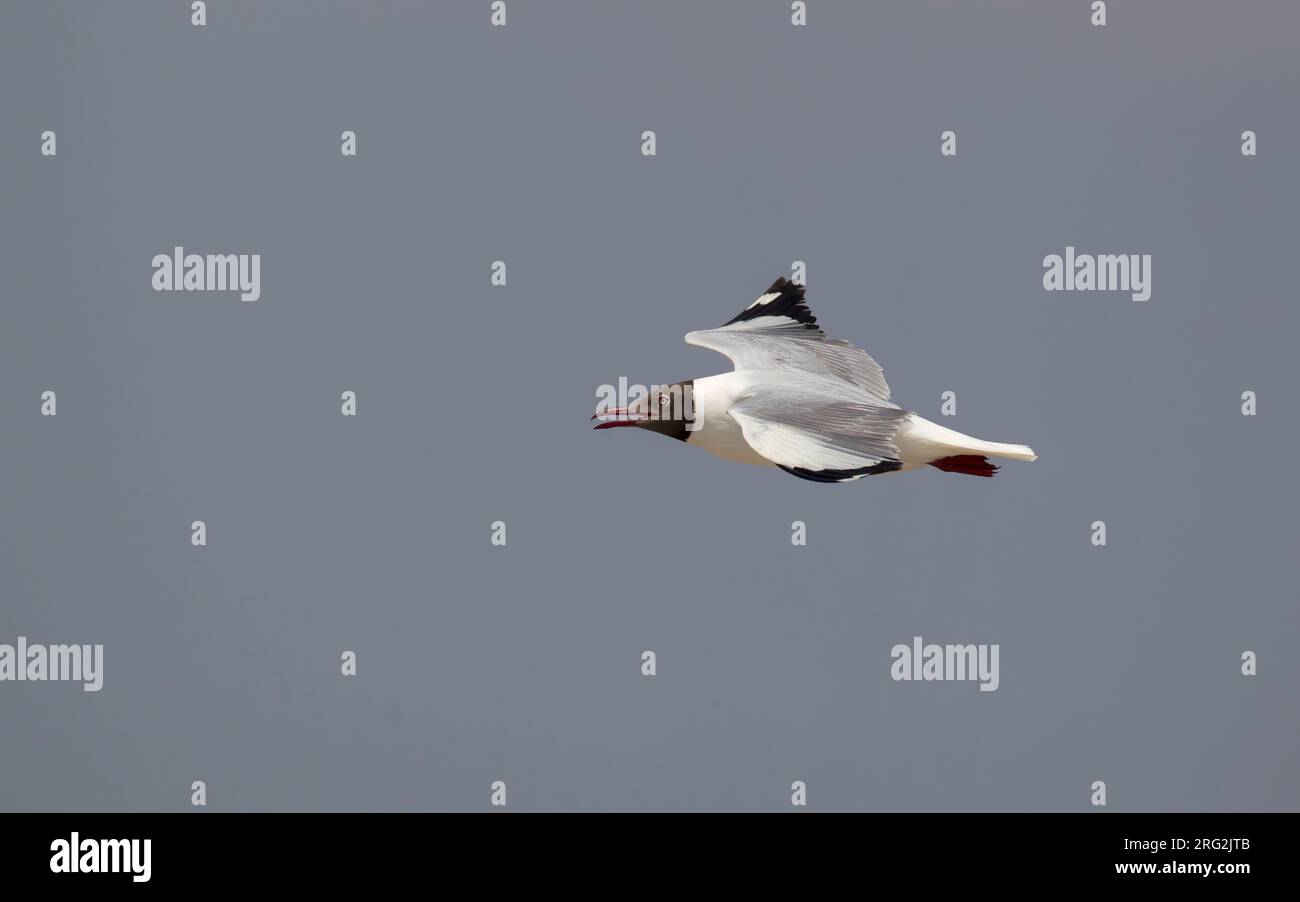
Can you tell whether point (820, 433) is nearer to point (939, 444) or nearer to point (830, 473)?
point (830, 473)

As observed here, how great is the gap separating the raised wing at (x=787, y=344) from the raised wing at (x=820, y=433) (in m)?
0.57

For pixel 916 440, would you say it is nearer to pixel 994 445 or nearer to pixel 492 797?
pixel 994 445

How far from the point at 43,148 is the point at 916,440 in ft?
23.4

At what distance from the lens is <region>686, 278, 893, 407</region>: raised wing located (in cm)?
939

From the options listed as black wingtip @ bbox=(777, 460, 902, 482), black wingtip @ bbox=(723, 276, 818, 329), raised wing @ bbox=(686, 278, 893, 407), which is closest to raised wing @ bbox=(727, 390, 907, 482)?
black wingtip @ bbox=(777, 460, 902, 482)

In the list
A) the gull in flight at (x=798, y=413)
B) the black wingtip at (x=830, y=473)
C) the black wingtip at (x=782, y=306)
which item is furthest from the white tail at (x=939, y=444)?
the black wingtip at (x=782, y=306)

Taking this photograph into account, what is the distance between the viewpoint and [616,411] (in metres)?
8.97

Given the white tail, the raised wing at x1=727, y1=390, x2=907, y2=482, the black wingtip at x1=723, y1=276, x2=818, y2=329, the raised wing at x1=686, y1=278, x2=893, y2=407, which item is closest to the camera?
the raised wing at x1=727, y1=390, x2=907, y2=482

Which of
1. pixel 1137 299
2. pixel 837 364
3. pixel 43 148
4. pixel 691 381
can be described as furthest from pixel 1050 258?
pixel 43 148

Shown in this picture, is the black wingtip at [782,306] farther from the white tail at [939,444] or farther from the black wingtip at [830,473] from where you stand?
the black wingtip at [830,473]

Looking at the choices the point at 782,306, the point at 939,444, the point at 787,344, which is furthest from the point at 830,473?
the point at 782,306

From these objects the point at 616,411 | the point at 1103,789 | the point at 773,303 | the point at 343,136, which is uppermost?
the point at 343,136

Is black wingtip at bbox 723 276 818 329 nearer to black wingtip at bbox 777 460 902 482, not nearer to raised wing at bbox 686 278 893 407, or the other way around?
raised wing at bbox 686 278 893 407

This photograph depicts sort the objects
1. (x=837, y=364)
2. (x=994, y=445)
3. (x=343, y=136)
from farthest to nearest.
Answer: (x=343, y=136) → (x=837, y=364) → (x=994, y=445)
